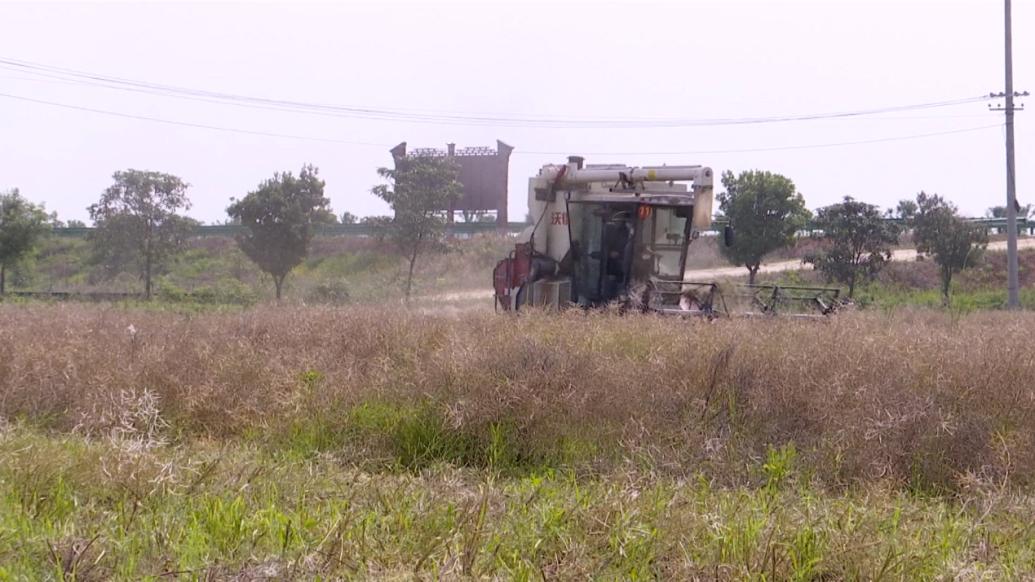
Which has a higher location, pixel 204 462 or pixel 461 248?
pixel 461 248

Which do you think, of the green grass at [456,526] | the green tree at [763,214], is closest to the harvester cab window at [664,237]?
the green grass at [456,526]

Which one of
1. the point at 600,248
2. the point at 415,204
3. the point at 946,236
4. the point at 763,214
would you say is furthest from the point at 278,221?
the point at 946,236

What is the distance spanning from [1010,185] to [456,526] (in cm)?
2368

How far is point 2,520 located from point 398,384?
3.23m

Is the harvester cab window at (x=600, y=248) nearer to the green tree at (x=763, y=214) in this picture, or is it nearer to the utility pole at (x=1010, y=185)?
the green tree at (x=763, y=214)

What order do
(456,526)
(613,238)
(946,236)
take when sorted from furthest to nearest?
(946,236) → (613,238) → (456,526)

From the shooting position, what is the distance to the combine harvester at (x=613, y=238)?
1227 centimetres

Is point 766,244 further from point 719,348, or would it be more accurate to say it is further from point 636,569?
point 636,569

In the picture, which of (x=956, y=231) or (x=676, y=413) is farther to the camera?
(x=956, y=231)

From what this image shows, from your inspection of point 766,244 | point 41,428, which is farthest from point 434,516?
point 766,244

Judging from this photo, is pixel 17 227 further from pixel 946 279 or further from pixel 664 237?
pixel 946 279

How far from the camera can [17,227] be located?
27.1 m

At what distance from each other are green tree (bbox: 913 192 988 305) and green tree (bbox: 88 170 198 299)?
21.2 meters

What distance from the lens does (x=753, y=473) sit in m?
5.65
